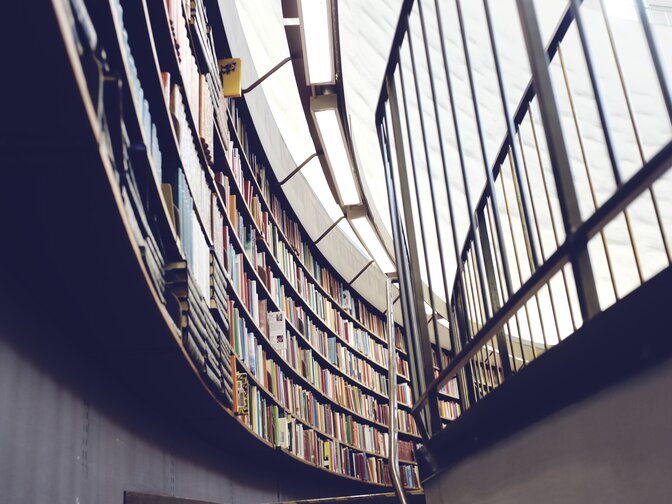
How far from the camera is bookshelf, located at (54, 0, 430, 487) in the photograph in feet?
5.08

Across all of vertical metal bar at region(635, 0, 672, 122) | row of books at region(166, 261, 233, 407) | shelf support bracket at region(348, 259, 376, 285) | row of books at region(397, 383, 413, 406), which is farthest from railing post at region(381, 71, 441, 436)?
row of books at region(397, 383, 413, 406)

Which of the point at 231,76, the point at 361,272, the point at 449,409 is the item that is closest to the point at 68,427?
the point at 231,76

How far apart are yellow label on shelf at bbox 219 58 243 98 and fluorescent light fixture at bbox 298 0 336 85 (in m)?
0.33

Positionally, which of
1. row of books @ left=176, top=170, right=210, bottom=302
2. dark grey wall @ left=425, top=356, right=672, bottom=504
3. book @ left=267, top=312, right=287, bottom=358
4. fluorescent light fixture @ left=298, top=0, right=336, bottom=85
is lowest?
dark grey wall @ left=425, top=356, right=672, bottom=504

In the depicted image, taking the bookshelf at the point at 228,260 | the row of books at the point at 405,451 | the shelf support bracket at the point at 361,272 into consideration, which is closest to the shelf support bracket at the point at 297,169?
the bookshelf at the point at 228,260

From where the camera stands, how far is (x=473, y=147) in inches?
284

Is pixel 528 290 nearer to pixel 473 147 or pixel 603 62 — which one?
pixel 473 147

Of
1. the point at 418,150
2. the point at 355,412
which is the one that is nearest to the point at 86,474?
the point at 355,412

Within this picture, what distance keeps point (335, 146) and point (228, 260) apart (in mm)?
1039

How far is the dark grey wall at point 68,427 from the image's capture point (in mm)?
1377

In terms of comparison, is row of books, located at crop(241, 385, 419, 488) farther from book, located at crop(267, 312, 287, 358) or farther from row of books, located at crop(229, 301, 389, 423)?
book, located at crop(267, 312, 287, 358)

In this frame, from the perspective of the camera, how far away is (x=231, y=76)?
131 inches

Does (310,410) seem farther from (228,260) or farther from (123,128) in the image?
(123,128)

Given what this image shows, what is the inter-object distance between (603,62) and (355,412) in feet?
17.1
